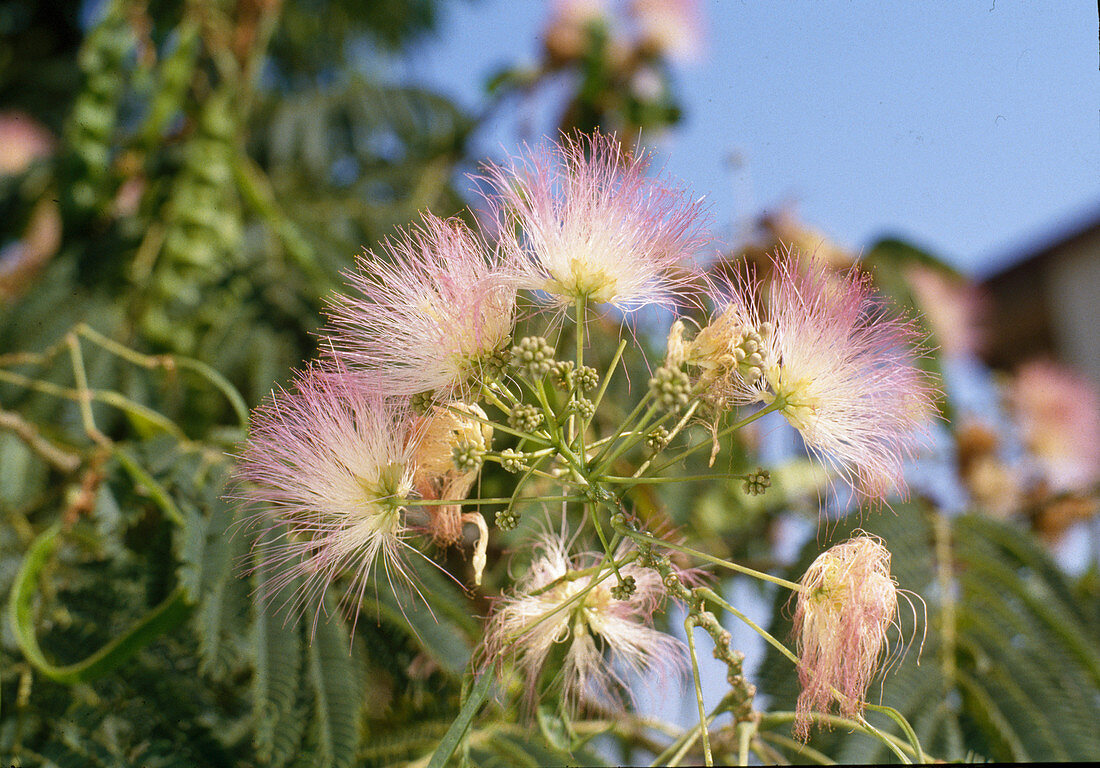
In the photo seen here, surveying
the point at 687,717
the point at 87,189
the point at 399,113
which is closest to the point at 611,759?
the point at 687,717

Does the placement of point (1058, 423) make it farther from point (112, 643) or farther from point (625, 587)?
point (112, 643)

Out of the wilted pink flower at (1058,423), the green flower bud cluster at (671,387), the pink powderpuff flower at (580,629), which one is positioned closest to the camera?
the green flower bud cluster at (671,387)

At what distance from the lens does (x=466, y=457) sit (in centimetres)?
55

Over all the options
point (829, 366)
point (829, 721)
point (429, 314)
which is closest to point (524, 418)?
point (429, 314)

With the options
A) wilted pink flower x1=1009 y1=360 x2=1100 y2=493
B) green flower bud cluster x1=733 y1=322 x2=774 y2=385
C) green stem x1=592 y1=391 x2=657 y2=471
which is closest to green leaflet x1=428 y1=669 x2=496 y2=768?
green stem x1=592 y1=391 x2=657 y2=471

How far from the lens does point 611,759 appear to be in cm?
78

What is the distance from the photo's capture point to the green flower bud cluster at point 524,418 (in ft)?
1.76

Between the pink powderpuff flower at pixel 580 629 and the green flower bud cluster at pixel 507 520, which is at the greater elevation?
the green flower bud cluster at pixel 507 520

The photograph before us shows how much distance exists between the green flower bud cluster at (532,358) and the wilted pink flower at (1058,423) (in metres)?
1.76

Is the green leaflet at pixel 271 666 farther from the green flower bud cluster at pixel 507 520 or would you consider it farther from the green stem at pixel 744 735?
the green stem at pixel 744 735

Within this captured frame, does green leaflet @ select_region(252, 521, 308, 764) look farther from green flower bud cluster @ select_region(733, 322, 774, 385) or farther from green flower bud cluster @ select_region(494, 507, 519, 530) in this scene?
green flower bud cluster @ select_region(733, 322, 774, 385)

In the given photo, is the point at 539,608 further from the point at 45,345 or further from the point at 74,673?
the point at 45,345

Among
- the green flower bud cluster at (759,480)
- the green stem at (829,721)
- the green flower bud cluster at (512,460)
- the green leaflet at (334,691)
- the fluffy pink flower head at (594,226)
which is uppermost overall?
the fluffy pink flower head at (594,226)

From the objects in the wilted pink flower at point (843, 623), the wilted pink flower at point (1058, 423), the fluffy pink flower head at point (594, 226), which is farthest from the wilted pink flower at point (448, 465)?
the wilted pink flower at point (1058, 423)
